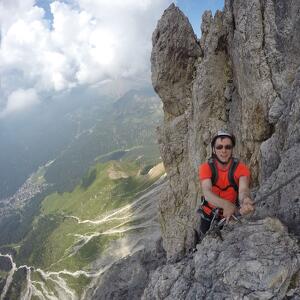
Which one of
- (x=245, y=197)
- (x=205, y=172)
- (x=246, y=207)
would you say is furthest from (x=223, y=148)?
(x=246, y=207)

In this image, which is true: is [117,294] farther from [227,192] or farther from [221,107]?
[227,192]

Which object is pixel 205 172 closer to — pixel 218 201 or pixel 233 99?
pixel 218 201

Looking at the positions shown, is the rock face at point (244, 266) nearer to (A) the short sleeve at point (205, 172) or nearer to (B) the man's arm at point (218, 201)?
(B) the man's arm at point (218, 201)

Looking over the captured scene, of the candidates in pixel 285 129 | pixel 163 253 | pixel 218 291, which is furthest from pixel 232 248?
pixel 163 253

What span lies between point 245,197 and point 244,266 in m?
3.04

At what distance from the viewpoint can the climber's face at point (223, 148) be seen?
15305 mm

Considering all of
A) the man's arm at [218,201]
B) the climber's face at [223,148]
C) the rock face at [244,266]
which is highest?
the climber's face at [223,148]

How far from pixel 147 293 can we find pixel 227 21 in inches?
1185

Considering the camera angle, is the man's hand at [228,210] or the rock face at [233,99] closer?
the man's hand at [228,210]

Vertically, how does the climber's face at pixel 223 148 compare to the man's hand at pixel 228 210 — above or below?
above

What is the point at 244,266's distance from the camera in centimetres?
1533

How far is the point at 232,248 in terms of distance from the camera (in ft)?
54.9

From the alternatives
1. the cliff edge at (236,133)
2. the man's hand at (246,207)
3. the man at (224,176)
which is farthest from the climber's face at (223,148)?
the cliff edge at (236,133)

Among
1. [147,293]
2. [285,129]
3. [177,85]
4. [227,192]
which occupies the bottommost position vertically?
[147,293]
